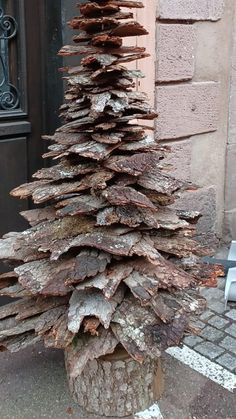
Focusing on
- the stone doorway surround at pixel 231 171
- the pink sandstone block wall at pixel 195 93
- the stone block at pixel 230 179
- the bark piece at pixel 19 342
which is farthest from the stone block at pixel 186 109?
the bark piece at pixel 19 342

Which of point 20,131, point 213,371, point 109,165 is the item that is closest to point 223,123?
point 20,131

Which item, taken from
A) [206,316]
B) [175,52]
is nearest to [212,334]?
[206,316]

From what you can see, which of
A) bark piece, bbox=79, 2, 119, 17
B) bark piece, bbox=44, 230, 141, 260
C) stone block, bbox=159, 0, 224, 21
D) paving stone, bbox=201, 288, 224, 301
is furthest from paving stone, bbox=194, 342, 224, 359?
stone block, bbox=159, 0, 224, 21

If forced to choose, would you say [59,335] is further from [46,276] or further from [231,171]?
[231,171]

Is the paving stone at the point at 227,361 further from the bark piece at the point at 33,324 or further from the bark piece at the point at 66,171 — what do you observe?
the bark piece at the point at 66,171

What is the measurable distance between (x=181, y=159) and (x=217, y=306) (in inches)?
43.9

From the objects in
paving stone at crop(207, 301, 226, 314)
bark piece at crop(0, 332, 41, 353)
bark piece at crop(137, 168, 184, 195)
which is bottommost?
paving stone at crop(207, 301, 226, 314)

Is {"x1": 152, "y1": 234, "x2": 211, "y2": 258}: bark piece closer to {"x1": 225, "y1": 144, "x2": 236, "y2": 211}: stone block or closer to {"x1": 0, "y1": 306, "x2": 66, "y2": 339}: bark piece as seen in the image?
{"x1": 0, "y1": 306, "x2": 66, "y2": 339}: bark piece

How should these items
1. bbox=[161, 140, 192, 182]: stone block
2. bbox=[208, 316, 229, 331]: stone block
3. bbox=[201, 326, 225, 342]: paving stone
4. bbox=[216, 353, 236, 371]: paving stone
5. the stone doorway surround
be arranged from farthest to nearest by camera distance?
1. the stone doorway surround
2. bbox=[161, 140, 192, 182]: stone block
3. bbox=[208, 316, 229, 331]: stone block
4. bbox=[201, 326, 225, 342]: paving stone
5. bbox=[216, 353, 236, 371]: paving stone

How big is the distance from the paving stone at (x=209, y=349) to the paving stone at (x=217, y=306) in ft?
1.59

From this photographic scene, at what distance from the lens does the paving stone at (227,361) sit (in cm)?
272

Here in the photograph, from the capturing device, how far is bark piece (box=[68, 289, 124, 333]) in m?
1.84

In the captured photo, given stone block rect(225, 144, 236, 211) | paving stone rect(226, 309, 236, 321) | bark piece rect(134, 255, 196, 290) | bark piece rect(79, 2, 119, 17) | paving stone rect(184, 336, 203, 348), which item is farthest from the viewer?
stone block rect(225, 144, 236, 211)

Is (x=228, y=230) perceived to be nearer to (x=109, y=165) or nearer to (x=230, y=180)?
(x=230, y=180)
